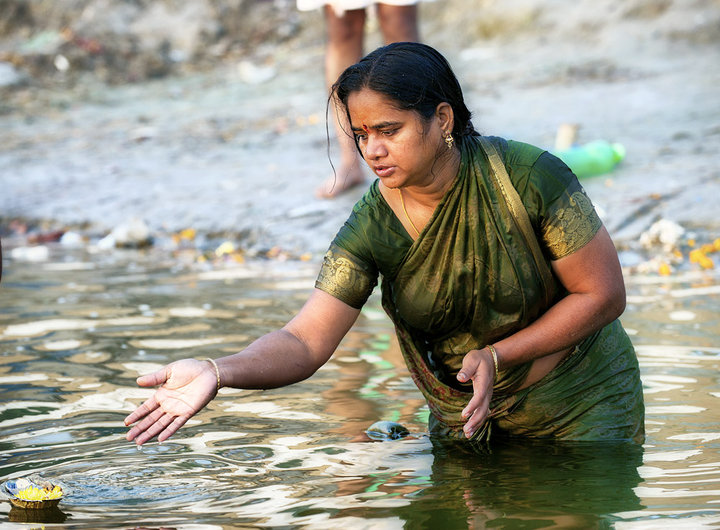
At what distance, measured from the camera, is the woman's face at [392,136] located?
8.91ft

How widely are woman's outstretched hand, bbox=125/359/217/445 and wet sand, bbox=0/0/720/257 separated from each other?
13.0ft

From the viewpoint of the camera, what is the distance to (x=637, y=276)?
5.64 m

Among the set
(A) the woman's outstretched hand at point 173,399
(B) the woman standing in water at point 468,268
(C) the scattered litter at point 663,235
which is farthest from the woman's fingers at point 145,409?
(C) the scattered litter at point 663,235

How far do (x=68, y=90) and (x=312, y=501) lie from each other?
422 inches

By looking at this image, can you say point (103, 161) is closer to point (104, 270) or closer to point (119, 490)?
point (104, 270)

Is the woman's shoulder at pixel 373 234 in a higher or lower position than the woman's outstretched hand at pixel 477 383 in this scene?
higher

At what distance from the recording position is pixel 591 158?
6992 millimetres

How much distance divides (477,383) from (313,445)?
673 mm

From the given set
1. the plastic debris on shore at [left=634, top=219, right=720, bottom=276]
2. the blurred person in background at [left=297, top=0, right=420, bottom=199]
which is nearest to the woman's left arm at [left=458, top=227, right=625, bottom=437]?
the plastic debris on shore at [left=634, top=219, right=720, bottom=276]

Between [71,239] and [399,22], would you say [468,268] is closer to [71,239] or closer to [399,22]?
[399,22]

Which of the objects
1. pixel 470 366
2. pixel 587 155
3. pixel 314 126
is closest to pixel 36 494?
pixel 470 366

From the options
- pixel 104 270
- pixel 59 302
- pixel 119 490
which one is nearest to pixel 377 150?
pixel 119 490

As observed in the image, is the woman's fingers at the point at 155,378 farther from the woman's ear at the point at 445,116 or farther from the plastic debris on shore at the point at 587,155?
the plastic debris on shore at the point at 587,155

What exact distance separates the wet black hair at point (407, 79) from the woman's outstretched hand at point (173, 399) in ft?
2.61
